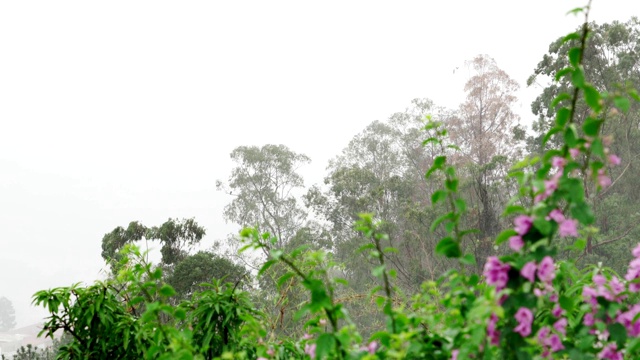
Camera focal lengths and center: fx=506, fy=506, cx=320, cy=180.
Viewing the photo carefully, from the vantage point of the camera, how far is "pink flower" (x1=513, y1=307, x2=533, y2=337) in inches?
32.2

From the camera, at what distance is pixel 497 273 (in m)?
0.84

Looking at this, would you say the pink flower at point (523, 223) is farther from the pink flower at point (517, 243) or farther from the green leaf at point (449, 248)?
the green leaf at point (449, 248)

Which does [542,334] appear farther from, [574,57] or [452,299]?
[574,57]

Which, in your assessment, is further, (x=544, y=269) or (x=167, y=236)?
(x=167, y=236)

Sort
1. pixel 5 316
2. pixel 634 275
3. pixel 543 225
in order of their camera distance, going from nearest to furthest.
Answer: pixel 543 225
pixel 634 275
pixel 5 316

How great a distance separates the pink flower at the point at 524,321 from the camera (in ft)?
2.69

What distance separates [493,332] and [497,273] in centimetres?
11

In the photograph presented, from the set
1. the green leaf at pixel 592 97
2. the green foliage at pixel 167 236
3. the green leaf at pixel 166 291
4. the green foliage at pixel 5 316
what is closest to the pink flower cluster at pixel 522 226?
the green leaf at pixel 592 97

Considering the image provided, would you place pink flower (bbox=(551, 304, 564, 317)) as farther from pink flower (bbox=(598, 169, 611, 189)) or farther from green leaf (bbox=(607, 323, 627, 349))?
pink flower (bbox=(598, 169, 611, 189))

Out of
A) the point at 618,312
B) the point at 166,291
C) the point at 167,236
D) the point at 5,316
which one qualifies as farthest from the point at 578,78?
the point at 5,316

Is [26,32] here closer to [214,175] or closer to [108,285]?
[214,175]

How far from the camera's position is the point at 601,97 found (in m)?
0.83

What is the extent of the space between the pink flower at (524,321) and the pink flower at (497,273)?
0.05m

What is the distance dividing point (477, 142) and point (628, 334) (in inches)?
602
